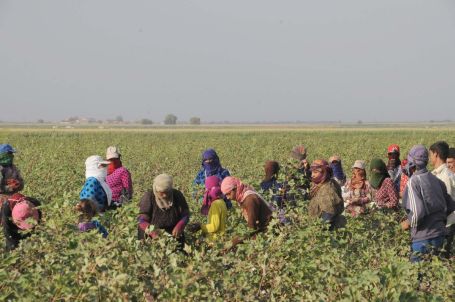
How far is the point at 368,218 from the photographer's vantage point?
8.02m

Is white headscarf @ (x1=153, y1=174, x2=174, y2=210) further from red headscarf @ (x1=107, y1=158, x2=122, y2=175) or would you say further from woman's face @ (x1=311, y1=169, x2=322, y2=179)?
red headscarf @ (x1=107, y1=158, x2=122, y2=175)

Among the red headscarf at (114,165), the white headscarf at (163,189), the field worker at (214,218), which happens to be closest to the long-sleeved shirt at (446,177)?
the field worker at (214,218)

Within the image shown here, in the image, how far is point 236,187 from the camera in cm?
659

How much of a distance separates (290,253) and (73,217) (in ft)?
6.21

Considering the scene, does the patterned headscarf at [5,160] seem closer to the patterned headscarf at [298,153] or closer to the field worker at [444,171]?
the patterned headscarf at [298,153]

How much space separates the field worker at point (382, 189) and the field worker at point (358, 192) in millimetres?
143

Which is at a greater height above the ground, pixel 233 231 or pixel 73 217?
pixel 73 217

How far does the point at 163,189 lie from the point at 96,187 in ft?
2.89

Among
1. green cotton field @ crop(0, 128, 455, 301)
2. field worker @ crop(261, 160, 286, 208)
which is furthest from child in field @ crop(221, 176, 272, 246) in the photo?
field worker @ crop(261, 160, 286, 208)

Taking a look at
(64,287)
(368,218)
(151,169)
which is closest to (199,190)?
(368,218)

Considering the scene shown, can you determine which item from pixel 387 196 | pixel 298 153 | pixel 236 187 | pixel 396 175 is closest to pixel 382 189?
pixel 387 196

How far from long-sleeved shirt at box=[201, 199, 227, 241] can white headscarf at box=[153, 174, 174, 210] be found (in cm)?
43

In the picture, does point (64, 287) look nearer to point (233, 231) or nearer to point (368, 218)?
point (233, 231)

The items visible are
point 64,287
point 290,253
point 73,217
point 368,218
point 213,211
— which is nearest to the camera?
point 64,287
